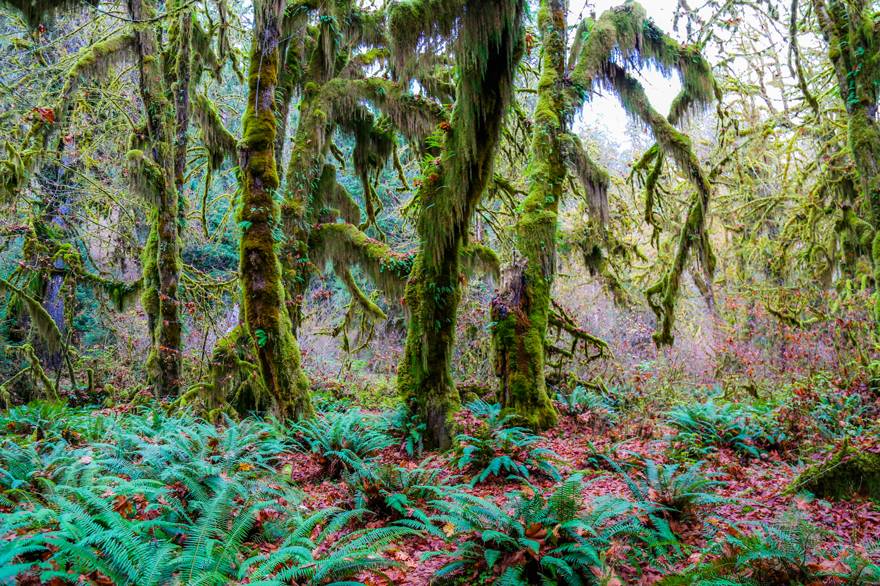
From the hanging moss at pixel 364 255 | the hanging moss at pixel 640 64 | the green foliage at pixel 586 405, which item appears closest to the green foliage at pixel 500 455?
the green foliage at pixel 586 405

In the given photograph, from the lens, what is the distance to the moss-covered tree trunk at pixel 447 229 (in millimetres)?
5934

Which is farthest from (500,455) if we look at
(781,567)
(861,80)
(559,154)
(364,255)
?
(861,80)

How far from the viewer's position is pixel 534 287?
7.32m

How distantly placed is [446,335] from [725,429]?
3.82 m

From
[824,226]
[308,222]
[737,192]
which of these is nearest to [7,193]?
[308,222]

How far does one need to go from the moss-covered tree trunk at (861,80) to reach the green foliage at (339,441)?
19.5 feet

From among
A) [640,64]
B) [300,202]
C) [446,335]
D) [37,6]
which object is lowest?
[446,335]

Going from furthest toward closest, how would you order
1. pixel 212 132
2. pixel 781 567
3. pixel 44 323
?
pixel 212 132 < pixel 44 323 < pixel 781 567

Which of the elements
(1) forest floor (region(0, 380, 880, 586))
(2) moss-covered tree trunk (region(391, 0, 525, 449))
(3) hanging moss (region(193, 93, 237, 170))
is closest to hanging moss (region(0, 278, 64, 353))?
(1) forest floor (region(0, 380, 880, 586))

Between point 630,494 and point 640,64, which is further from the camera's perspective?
point 640,64

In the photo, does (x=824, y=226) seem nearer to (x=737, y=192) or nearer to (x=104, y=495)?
(x=737, y=192)

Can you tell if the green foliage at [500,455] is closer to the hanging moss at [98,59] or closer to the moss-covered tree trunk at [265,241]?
the moss-covered tree trunk at [265,241]

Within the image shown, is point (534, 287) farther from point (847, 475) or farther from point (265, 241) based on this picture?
point (847, 475)

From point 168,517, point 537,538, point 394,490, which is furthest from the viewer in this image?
point 394,490
